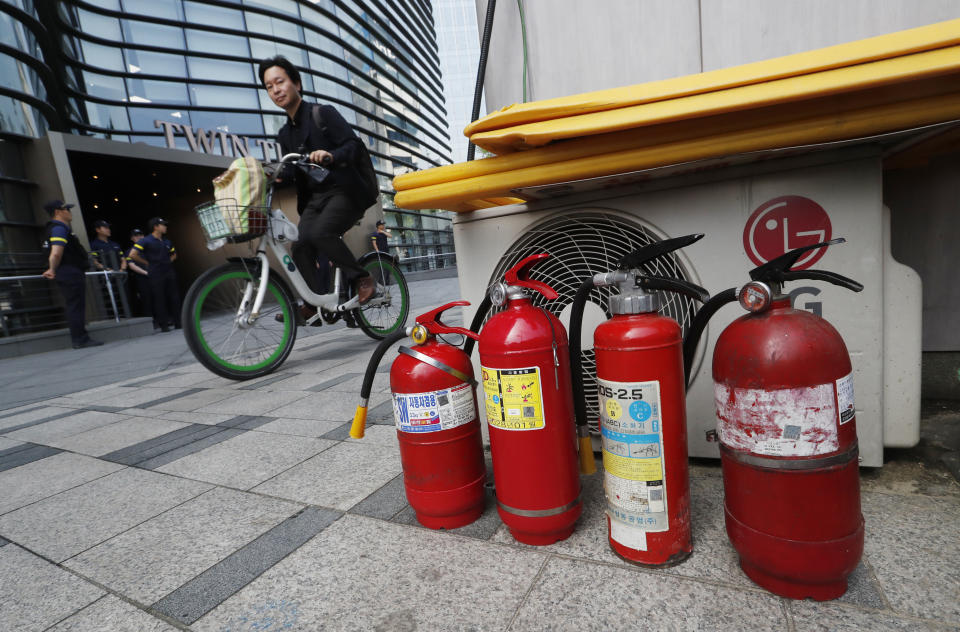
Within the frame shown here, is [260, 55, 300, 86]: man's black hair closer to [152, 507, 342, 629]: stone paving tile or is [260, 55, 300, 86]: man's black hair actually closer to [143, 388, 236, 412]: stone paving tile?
[143, 388, 236, 412]: stone paving tile

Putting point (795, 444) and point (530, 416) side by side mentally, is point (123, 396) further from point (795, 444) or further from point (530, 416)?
point (795, 444)

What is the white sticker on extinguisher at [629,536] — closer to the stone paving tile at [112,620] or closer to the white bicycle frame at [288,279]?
the stone paving tile at [112,620]

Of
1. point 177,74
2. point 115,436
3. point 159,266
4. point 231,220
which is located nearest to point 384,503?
point 115,436

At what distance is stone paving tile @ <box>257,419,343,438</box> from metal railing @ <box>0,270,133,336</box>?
24.6 ft

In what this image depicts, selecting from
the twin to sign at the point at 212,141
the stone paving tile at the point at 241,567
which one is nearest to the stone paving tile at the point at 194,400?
the stone paving tile at the point at 241,567

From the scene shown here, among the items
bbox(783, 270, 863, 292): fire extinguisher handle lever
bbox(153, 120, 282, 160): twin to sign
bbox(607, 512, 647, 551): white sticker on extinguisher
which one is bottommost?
bbox(607, 512, 647, 551): white sticker on extinguisher

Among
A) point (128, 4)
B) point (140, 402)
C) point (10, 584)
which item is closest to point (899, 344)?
point (10, 584)

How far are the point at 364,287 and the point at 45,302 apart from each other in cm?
782

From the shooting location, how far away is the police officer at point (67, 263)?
6281 millimetres

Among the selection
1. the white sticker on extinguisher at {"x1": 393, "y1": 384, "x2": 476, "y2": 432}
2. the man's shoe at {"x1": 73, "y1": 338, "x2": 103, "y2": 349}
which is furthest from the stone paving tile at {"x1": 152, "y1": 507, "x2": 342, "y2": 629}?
the man's shoe at {"x1": 73, "y1": 338, "x2": 103, "y2": 349}

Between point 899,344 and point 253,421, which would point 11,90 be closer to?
point 253,421

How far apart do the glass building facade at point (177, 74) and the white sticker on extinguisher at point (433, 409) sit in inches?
460

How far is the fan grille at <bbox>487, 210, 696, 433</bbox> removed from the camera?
57.9 inches

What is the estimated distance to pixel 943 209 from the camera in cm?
174
